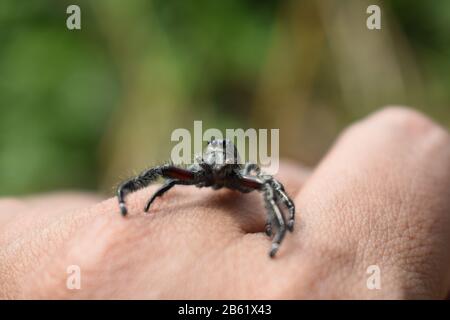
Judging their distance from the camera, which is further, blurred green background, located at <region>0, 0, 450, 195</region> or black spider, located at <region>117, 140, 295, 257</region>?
blurred green background, located at <region>0, 0, 450, 195</region>

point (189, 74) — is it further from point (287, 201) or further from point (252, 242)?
point (252, 242)

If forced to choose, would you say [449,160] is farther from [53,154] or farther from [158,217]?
[53,154]

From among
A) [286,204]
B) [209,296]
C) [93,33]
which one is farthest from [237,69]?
[209,296]

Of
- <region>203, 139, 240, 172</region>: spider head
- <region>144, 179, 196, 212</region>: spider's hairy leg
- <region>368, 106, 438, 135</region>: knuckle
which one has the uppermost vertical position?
<region>368, 106, 438, 135</region>: knuckle

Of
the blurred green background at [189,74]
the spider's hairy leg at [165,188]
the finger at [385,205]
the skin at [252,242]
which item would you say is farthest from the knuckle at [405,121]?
the blurred green background at [189,74]

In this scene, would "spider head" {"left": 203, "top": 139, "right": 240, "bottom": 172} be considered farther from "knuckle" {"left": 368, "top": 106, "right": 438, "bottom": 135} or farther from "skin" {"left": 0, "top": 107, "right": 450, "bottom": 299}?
"knuckle" {"left": 368, "top": 106, "right": 438, "bottom": 135}

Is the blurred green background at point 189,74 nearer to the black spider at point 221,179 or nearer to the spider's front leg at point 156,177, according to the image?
the black spider at point 221,179

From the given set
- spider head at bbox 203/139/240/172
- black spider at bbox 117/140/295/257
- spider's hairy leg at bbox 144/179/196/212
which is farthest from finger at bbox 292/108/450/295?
spider's hairy leg at bbox 144/179/196/212
